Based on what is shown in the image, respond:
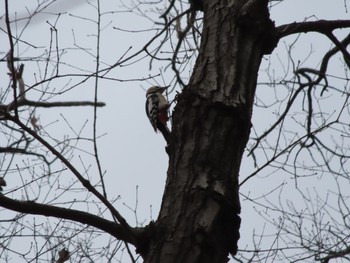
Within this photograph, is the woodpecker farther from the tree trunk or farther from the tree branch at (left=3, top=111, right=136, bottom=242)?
the tree branch at (left=3, top=111, right=136, bottom=242)

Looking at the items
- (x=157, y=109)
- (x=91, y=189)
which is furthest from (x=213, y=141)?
(x=157, y=109)

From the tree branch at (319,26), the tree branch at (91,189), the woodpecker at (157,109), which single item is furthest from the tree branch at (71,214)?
the woodpecker at (157,109)

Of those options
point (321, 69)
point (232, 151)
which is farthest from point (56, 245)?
point (232, 151)

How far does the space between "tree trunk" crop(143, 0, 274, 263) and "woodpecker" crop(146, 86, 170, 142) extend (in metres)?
3.46

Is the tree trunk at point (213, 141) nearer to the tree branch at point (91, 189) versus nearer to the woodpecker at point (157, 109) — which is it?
the tree branch at point (91, 189)

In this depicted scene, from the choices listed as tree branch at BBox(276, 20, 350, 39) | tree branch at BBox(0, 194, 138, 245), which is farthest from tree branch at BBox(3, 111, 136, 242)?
tree branch at BBox(276, 20, 350, 39)

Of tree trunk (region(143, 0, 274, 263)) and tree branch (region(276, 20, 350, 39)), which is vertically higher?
tree branch (region(276, 20, 350, 39))

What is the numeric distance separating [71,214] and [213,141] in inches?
21.9

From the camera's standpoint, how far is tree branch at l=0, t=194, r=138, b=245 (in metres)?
1.83

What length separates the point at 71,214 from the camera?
185 cm

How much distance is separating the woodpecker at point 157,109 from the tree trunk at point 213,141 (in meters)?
3.46

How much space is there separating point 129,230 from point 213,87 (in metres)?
0.65

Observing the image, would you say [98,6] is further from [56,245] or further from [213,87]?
[56,245]

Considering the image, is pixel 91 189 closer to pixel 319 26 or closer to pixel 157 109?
pixel 319 26
